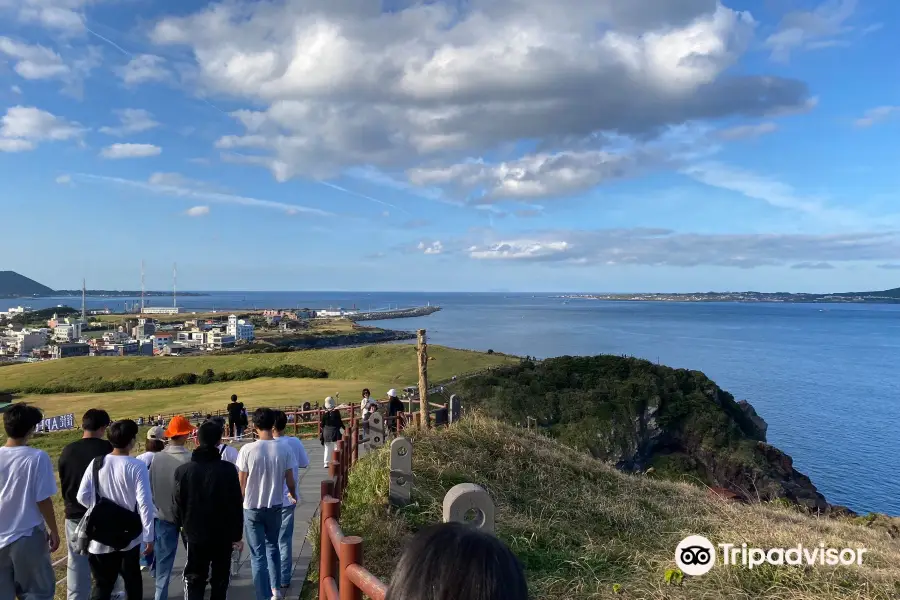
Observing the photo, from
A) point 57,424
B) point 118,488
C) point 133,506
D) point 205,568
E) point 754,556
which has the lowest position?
point 57,424

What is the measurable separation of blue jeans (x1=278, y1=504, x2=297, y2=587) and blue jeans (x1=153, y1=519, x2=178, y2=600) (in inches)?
39.1

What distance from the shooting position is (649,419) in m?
28.7

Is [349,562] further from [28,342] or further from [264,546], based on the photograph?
[28,342]

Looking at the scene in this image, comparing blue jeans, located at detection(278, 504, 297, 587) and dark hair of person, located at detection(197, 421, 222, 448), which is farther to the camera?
blue jeans, located at detection(278, 504, 297, 587)

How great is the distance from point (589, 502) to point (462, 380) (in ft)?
85.8

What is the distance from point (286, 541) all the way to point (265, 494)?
3.27 feet

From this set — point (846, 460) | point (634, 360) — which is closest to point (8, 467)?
point (634, 360)

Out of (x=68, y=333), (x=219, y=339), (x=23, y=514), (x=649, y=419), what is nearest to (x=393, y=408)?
(x=23, y=514)

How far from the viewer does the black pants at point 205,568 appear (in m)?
4.73

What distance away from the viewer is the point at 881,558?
21.4 ft

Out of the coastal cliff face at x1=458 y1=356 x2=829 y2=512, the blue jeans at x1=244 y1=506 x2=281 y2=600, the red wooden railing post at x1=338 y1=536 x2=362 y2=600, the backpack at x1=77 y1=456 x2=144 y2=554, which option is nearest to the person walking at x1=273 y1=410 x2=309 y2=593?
the blue jeans at x1=244 y1=506 x2=281 y2=600

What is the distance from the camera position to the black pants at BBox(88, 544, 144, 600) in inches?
178

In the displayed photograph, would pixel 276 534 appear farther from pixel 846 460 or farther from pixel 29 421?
pixel 846 460

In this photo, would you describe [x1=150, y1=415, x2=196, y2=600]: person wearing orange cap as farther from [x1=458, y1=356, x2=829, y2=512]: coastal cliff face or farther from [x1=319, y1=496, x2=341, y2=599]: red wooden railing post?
[x1=458, y1=356, x2=829, y2=512]: coastal cliff face
